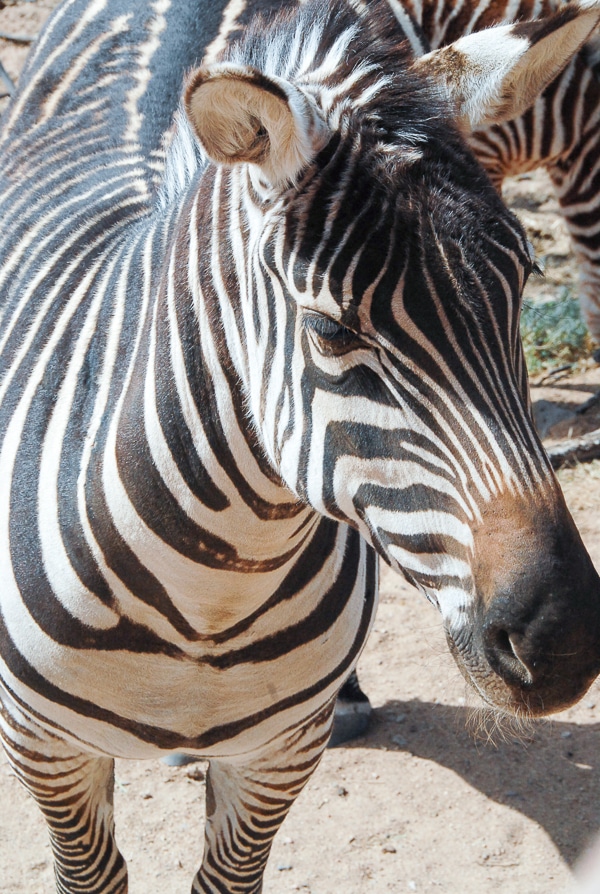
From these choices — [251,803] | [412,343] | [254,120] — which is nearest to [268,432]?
[412,343]

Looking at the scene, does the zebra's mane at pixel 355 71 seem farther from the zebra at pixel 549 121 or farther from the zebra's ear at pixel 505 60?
the zebra at pixel 549 121

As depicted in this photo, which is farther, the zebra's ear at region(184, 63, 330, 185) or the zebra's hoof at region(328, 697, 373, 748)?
the zebra's hoof at region(328, 697, 373, 748)

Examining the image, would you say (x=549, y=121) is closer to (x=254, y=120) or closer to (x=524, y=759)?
(x=524, y=759)

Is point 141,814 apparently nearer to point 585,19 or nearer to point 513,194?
point 585,19

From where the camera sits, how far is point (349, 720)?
4496 millimetres

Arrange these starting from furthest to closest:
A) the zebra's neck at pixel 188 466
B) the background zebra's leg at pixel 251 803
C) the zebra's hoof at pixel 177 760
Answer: the zebra's hoof at pixel 177 760, the background zebra's leg at pixel 251 803, the zebra's neck at pixel 188 466

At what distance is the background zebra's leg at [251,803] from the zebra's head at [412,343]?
1.13m

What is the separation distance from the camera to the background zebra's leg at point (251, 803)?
281cm

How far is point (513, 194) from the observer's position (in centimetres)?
930

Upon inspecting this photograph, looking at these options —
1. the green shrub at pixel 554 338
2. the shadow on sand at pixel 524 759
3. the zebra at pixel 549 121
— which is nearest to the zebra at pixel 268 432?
the shadow on sand at pixel 524 759

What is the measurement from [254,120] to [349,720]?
331 cm

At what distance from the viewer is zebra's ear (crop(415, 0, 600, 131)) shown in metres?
1.94

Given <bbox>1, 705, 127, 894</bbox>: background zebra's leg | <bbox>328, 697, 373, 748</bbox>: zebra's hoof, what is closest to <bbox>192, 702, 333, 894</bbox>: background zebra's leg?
<bbox>1, 705, 127, 894</bbox>: background zebra's leg

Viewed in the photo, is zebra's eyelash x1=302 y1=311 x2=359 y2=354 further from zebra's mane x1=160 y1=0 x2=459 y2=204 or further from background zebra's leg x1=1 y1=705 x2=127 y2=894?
background zebra's leg x1=1 y1=705 x2=127 y2=894
